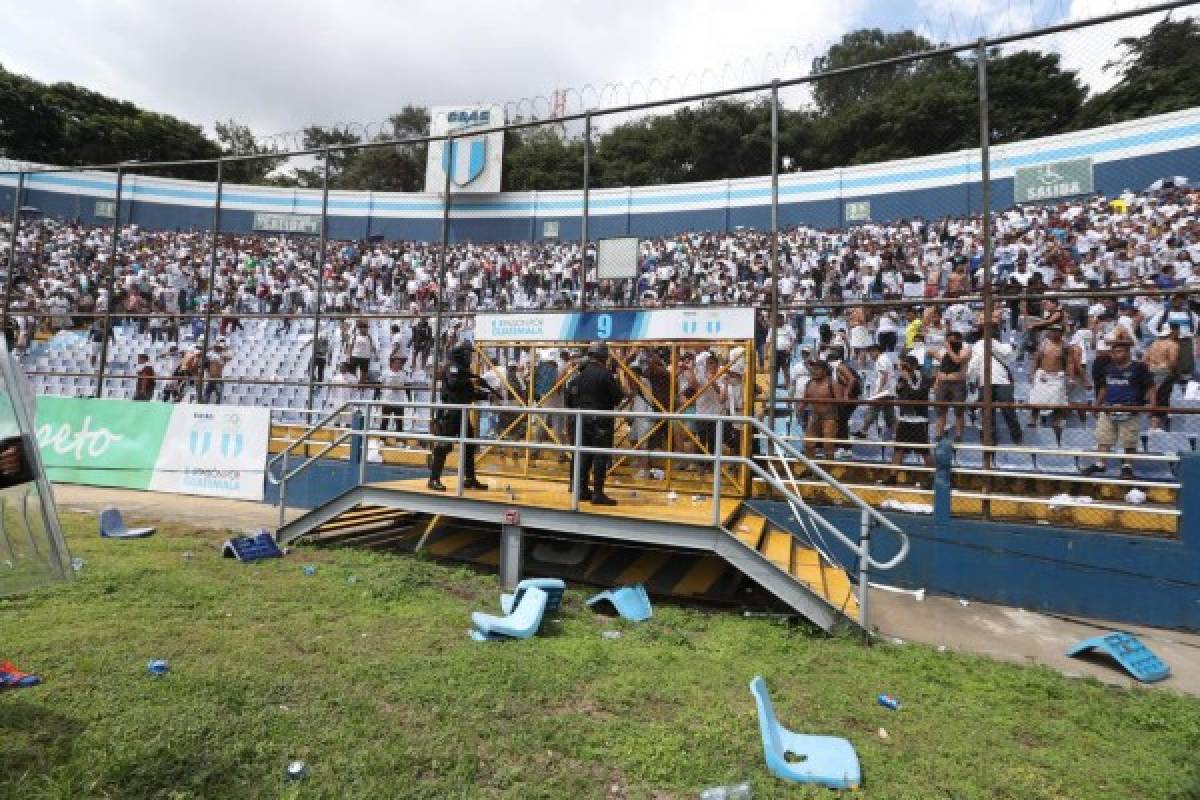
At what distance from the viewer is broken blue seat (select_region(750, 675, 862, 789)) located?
126 inches

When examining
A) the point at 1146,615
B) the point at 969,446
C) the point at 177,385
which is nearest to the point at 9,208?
the point at 177,385

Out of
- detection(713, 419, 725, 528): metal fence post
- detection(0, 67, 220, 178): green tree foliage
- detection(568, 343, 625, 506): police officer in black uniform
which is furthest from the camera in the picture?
detection(0, 67, 220, 178): green tree foliage

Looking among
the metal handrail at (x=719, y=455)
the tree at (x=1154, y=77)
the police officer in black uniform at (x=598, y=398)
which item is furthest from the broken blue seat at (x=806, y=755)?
the tree at (x=1154, y=77)

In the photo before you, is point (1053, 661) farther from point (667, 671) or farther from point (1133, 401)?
point (1133, 401)

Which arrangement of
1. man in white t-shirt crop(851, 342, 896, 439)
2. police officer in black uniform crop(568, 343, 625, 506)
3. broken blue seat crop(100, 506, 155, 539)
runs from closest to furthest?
police officer in black uniform crop(568, 343, 625, 506), broken blue seat crop(100, 506, 155, 539), man in white t-shirt crop(851, 342, 896, 439)

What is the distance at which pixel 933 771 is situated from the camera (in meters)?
3.37

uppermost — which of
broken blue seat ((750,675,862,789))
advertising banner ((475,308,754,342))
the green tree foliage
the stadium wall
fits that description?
the green tree foliage

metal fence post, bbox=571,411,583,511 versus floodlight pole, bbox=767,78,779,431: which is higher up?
floodlight pole, bbox=767,78,779,431

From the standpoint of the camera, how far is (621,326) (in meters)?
9.04

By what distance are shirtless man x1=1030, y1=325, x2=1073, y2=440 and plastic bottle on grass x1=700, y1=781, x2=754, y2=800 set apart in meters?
6.61

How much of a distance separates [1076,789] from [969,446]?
4.15 meters

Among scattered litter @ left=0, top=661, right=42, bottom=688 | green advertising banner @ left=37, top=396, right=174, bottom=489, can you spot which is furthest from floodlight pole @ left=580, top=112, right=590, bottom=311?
green advertising banner @ left=37, top=396, right=174, bottom=489

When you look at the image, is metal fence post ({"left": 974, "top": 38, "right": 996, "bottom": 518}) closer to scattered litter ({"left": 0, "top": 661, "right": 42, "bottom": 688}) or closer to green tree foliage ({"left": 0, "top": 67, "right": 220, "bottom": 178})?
scattered litter ({"left": 0, "top": 661, "right": 42, "bottom": 688})

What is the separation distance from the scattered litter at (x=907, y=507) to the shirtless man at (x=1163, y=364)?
2.95 m
